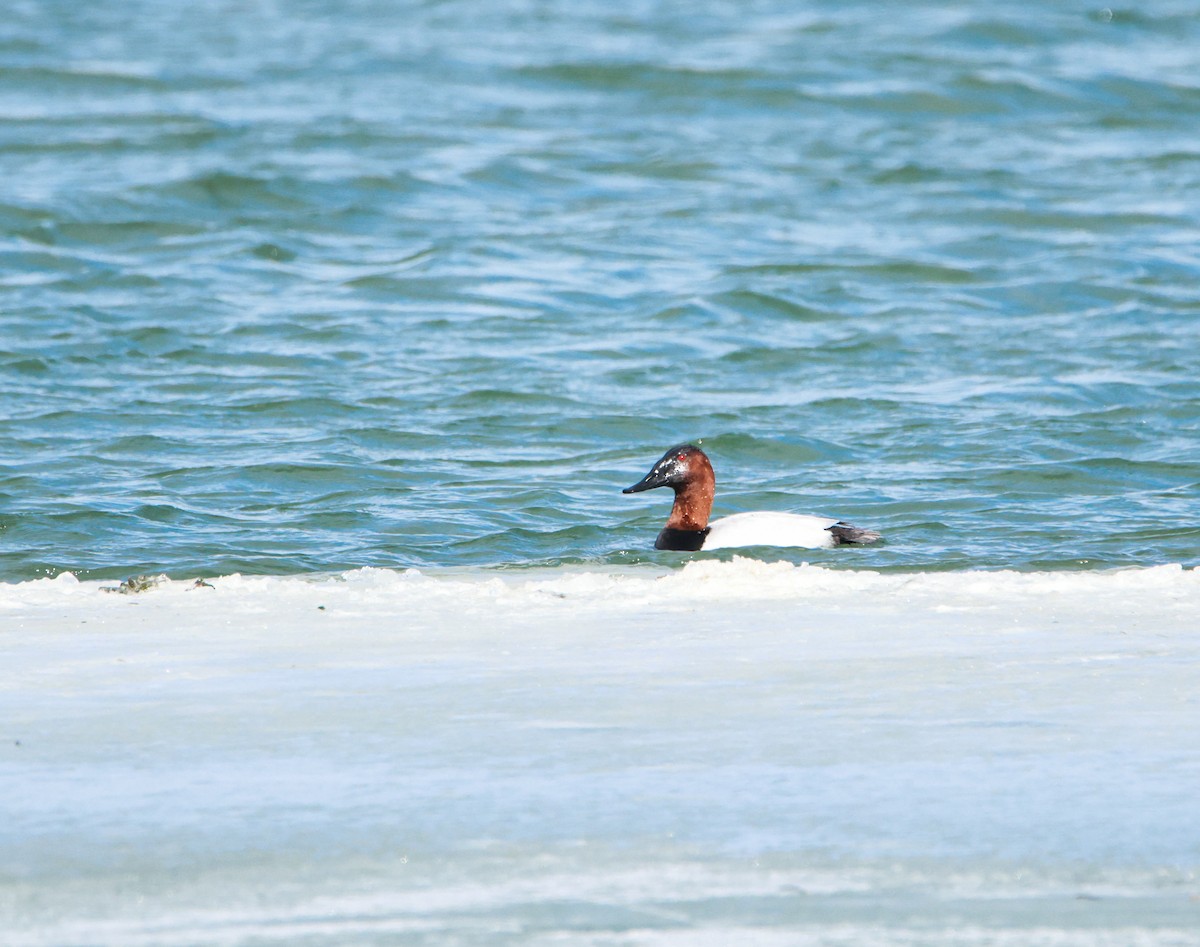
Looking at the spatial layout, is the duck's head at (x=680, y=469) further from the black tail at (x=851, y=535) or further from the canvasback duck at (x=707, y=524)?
the black tail at (x=851, y=535)

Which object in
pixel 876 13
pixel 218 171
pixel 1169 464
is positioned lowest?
pixel 1169 464

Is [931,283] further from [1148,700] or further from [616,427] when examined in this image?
[1148,700]

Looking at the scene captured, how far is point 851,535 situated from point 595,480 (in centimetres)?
212

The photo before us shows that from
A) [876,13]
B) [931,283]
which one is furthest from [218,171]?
[876,13]

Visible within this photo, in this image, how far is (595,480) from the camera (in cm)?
981

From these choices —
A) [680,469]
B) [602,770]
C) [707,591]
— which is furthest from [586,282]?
[602,770]

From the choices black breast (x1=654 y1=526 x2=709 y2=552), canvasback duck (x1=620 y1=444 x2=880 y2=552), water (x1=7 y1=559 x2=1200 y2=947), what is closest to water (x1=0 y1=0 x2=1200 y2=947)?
water (x1=7 y1=559 x2=1200 y2=947)

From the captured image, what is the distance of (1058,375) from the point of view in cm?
1209

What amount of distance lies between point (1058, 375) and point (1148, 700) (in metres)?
7.65

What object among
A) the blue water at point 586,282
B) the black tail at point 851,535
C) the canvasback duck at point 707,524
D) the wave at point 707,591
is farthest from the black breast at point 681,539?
the wave at point 707,591

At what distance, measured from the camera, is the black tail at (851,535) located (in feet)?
26.2

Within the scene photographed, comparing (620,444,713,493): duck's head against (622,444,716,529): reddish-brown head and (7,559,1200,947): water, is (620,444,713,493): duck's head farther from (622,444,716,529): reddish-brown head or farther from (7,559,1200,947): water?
(7,559,1200,947): water

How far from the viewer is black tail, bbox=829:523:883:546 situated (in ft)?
26.2

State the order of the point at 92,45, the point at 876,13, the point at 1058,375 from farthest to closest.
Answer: the point at 876,13 < the point at 92,45 < the point at 1058,375
